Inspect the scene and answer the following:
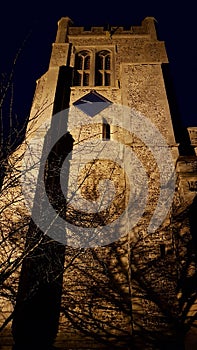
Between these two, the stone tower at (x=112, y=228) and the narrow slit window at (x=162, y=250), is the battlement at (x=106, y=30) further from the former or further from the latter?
the narrow slit window at (x=162, y=250)

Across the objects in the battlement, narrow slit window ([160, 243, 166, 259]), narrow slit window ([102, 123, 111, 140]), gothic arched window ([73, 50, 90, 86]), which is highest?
the battlement

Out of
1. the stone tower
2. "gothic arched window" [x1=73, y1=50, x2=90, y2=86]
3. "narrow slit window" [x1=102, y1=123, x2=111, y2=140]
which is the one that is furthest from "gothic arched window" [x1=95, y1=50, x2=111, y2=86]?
"narrow slit window" [x1=102, y1=123, x2=111, y2=140]

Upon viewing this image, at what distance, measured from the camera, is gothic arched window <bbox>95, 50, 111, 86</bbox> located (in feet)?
53.8

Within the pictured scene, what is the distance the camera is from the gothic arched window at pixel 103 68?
16.4 m

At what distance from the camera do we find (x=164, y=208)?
861cm

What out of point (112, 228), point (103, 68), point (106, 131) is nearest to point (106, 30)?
point (103, 68)

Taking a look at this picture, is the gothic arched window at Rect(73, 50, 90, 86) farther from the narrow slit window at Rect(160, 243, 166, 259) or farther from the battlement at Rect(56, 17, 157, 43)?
the narrow slit window at Rect(160, 243, 166, 259)

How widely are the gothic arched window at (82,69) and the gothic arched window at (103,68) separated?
51cm

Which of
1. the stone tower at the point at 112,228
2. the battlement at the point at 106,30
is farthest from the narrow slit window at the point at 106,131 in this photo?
the battlement at the point at 106,30

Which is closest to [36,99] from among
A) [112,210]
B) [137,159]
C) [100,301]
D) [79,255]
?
[137,159]

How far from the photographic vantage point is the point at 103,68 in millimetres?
17234

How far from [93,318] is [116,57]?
13.7 m

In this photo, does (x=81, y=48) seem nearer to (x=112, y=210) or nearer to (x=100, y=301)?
(x=112, y=210)

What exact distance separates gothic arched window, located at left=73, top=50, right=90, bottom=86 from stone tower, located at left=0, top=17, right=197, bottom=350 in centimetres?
284
